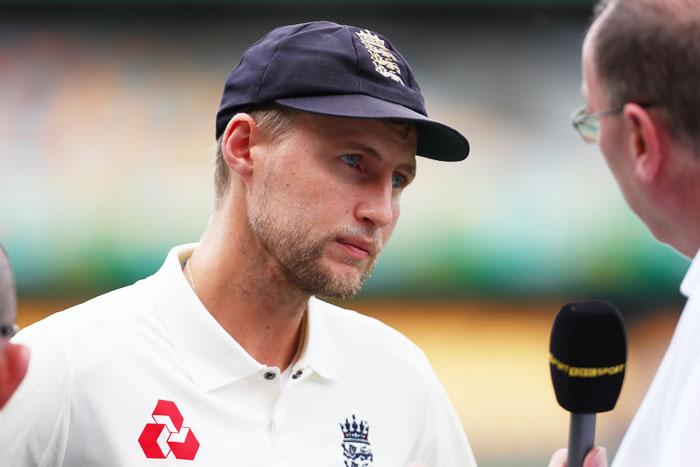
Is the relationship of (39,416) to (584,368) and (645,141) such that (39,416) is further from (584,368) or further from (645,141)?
(645,141)

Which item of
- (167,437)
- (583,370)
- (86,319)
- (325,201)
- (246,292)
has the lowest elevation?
(167,437)

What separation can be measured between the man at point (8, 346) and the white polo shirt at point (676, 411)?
2.88 ft

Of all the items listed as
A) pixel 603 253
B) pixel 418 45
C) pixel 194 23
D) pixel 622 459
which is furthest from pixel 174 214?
pixel 622 459

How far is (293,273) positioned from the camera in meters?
2.43

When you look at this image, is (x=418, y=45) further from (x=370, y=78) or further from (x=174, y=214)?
(x=370, y=78)

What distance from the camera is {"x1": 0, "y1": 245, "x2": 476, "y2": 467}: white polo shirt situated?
2166 mm

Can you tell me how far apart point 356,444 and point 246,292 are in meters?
0.41

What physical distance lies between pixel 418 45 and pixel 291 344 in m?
3.09

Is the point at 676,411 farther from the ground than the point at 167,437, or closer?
farther from the ground

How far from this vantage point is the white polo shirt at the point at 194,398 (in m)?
2.17

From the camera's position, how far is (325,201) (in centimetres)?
242

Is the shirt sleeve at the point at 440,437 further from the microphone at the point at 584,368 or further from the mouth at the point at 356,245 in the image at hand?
the microphone at the point at 584,368

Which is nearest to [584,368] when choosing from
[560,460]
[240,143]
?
[560,460]

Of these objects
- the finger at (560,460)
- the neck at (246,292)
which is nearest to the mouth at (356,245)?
the neck at (246,292)
